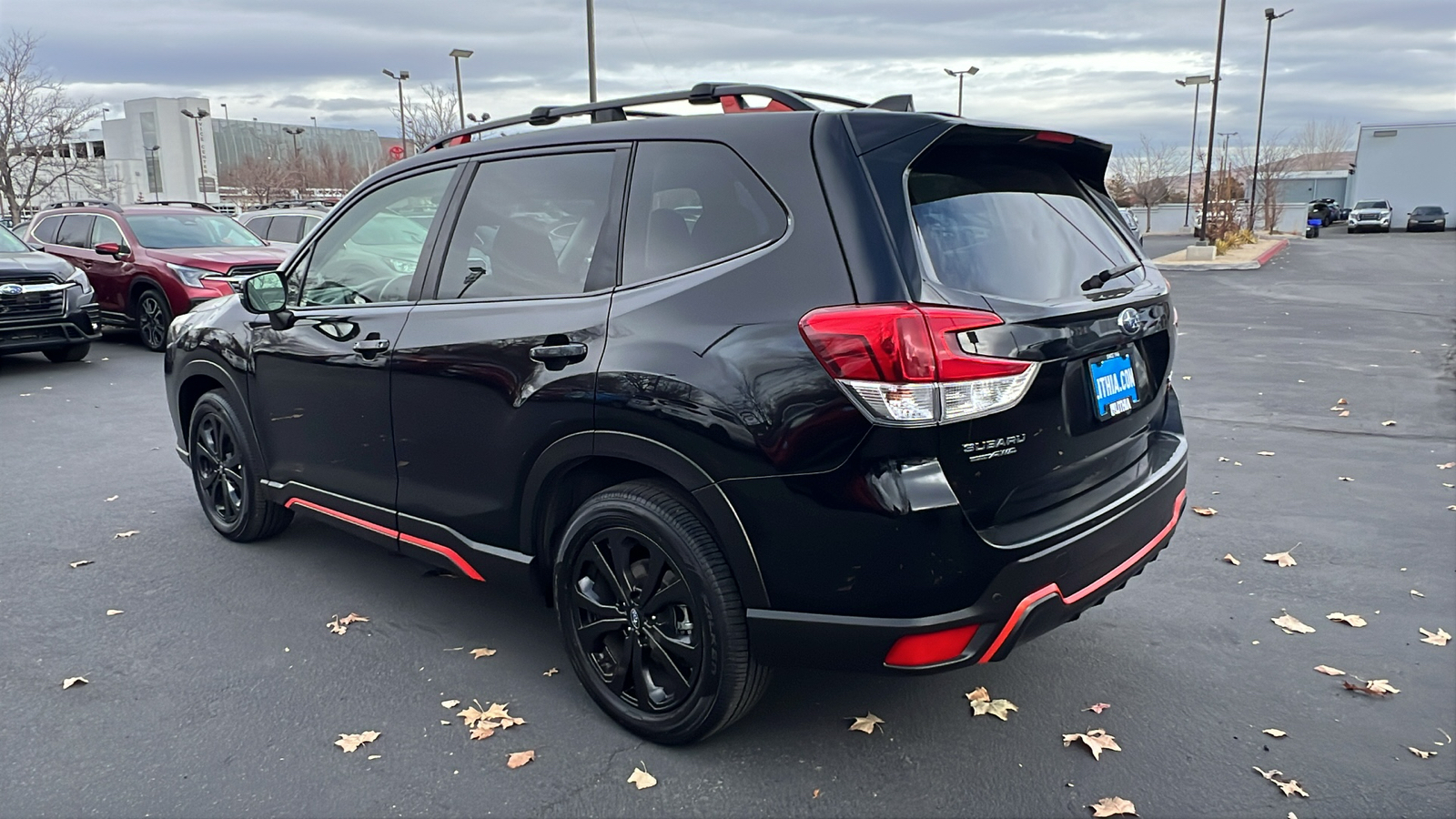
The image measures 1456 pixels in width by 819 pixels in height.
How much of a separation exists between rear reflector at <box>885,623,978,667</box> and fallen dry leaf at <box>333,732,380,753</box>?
1695 millimetres

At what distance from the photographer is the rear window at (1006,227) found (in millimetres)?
2803

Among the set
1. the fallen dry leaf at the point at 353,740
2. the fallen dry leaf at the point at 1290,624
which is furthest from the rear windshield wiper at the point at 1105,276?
the fallen dry leaf at the point at 353,740

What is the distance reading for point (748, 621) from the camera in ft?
9.41

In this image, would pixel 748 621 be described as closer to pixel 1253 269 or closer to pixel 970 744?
pixel 970 744

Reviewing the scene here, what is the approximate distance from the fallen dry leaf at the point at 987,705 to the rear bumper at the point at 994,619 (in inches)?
22.0

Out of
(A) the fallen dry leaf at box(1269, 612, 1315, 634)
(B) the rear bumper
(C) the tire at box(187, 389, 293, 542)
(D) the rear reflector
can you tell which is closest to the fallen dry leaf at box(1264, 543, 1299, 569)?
(A) the fallen dry leaf at box(1269, 612, 1315, 634)

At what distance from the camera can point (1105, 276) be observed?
10.7 feet

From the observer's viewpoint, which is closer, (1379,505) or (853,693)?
(853,693)

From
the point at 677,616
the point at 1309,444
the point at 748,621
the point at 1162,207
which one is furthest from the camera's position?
the point at 1162,207

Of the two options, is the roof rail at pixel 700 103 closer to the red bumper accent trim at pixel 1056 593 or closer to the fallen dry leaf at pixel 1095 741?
the red bumper accent trim at pixel 1056 593

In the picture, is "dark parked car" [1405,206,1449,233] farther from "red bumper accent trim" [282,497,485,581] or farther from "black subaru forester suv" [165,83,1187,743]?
"red bumper accent trim" [282,497,485,581]

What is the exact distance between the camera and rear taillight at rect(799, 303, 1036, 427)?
8.36 ft

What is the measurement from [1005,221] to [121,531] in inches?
187

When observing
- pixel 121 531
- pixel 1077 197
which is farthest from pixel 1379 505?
pixel 121 531
